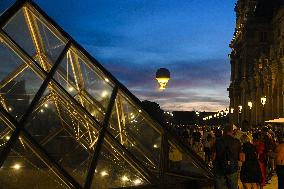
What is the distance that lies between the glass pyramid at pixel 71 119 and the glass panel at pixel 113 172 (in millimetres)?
21

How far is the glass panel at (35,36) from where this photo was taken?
9585 millimetres

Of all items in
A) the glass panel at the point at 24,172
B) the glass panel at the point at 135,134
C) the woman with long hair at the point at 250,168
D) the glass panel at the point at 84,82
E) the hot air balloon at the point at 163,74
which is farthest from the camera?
the hot air balloon at the point at 163,74

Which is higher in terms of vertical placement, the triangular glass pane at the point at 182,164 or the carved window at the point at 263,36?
the carved window at the point at 263,36

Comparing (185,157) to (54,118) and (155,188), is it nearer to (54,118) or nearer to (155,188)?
(155,188)

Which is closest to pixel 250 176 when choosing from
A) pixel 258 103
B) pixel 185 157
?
pixel 185 157

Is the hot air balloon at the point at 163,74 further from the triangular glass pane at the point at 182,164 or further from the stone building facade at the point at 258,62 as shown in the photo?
the stone building facade at the point at 258,62

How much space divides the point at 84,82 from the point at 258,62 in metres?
56.6

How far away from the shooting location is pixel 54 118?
1384 centimetres

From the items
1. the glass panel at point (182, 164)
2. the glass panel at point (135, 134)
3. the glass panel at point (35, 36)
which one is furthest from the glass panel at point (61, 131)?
the glass panel at point (182, 164)

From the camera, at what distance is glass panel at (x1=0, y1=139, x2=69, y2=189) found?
10.4 meters

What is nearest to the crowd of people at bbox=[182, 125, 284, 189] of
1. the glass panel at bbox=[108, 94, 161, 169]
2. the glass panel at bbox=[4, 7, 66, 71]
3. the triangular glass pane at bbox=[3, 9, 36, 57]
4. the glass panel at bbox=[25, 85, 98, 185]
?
the glass panel at bbox=[108, 94, 161, 169]

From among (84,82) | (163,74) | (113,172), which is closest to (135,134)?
(113,172)

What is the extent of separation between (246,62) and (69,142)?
226 ft

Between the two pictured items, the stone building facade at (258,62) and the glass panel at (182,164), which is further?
the stone building facade at (258,62)
